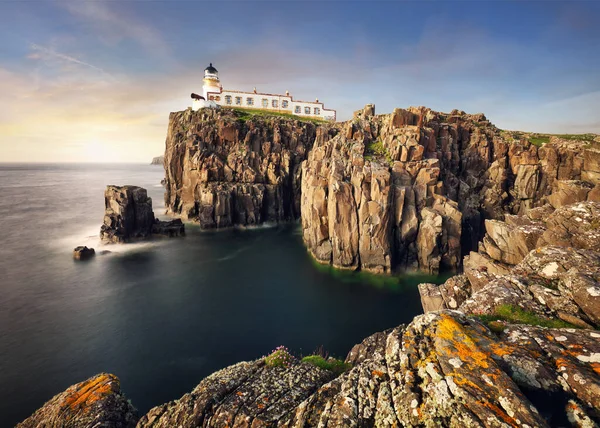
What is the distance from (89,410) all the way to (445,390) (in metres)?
14.2

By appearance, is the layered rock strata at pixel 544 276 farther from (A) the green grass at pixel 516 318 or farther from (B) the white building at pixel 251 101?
(B) the white building at pixel 251 101

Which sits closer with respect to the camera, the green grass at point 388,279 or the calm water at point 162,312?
the calm water at point 162,312

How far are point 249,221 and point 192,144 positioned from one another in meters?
25.3

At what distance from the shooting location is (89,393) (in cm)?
1307

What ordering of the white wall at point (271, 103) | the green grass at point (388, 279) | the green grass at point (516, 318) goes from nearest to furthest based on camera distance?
1. the green grass at point (516, 318)
2. the green grass at point (388, 279)
3. the white wall at point (271, 103)

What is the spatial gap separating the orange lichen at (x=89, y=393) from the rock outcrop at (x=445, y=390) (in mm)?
1115

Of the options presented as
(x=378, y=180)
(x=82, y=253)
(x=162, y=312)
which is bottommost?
(x=162, y=312)

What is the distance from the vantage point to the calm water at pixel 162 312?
23.4 metres

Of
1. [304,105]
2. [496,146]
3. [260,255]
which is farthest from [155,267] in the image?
[304,105]

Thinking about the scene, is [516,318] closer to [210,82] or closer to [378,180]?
[378,180]

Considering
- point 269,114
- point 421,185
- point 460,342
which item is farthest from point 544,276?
point 269,114

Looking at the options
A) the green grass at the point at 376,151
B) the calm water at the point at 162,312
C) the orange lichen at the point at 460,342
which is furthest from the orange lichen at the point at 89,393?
the green grass at the point at 376,151

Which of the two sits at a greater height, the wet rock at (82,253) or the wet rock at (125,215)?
the wet rock at (125,215)

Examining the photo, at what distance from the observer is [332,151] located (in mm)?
51125
